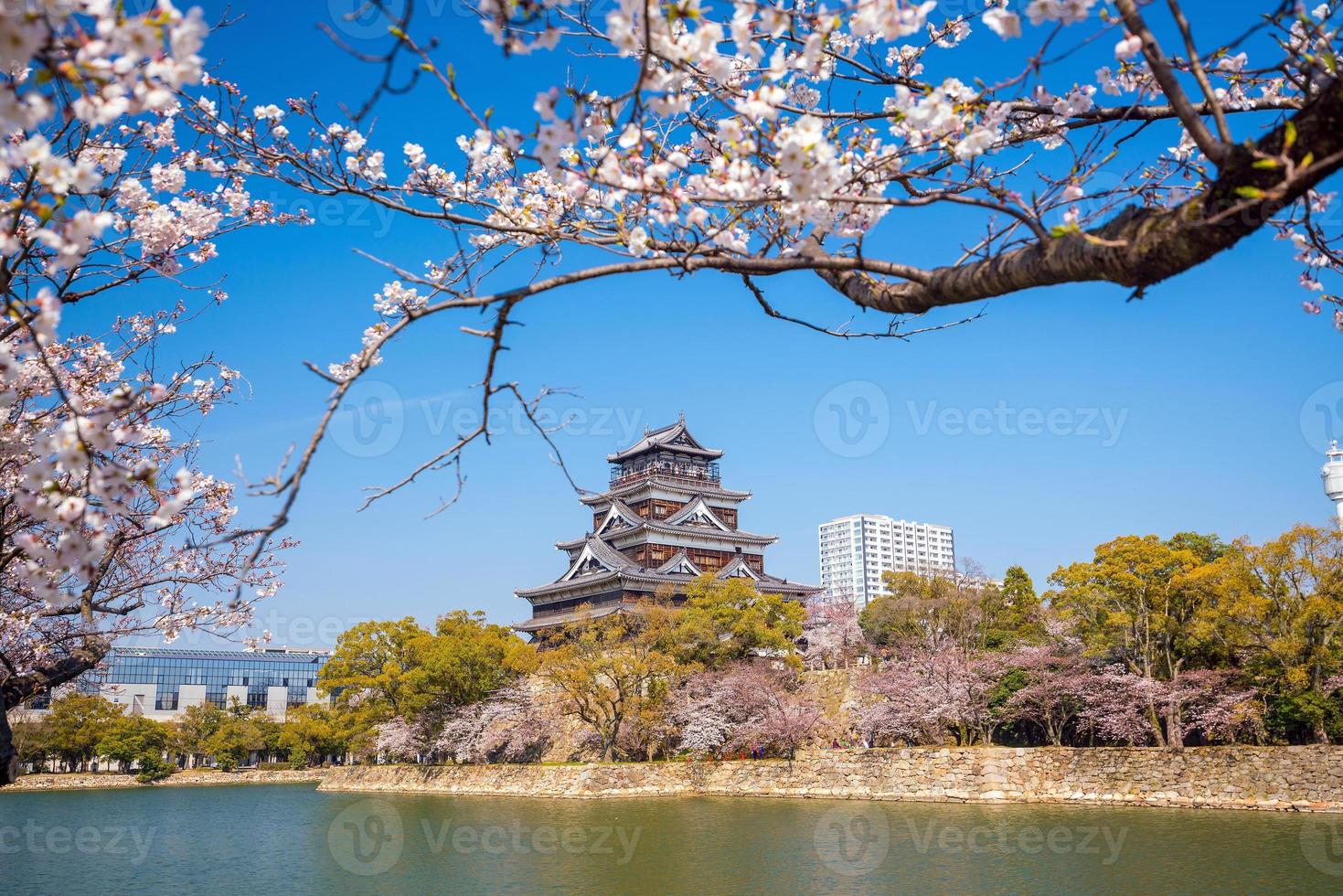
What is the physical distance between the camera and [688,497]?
123 feet

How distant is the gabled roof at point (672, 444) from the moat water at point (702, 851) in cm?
1903

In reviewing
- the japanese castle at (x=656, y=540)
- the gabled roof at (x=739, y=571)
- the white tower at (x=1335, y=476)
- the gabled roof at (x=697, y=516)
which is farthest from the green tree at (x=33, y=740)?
the white tower at (x=1335, y=476)

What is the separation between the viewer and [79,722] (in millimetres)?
35406

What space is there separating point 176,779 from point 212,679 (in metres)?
12.7

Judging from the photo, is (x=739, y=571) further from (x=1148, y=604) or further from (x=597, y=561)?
(x=1148, y=604)

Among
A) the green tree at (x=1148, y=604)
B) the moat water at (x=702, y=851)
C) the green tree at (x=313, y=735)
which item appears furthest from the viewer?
the green tree at (x=313, y=735)

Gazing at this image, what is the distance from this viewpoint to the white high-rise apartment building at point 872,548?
4377 inches

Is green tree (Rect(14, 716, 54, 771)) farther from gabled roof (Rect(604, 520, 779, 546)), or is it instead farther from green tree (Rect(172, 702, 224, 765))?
gabled roof (Rect(604, 520, 779, 546))

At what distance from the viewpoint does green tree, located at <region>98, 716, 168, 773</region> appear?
35281 millimetres

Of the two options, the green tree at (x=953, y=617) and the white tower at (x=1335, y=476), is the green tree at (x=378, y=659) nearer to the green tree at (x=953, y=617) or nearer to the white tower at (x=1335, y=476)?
the green tree at (x=953, y=617)

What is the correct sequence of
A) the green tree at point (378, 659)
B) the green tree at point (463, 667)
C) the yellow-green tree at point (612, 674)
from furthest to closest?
the green tree at point (378, 659) < the green tree at point (463, 667) < the yellow-green tree at point (612, 674)

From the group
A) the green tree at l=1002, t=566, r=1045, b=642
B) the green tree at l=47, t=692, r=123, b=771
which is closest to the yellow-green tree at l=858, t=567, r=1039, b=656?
the green tree at l=1002, t=566, r=1045, b=642

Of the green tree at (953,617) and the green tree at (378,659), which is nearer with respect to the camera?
the green tree at (953,617)

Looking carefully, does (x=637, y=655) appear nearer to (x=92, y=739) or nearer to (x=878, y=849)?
(x=878, y=849)
